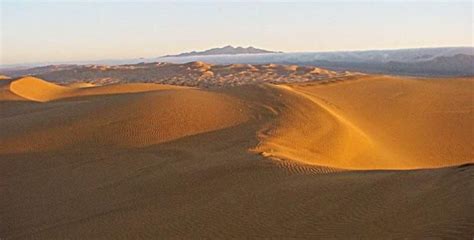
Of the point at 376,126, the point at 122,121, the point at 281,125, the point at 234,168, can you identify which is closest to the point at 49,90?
the point at 122,121

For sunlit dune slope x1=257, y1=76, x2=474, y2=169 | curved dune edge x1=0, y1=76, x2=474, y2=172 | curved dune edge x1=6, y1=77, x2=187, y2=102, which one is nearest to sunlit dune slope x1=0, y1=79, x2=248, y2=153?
curved dune edge x1=0, y1=76, x2=474, y2=172

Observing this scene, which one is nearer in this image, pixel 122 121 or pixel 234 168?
pixel 234 168

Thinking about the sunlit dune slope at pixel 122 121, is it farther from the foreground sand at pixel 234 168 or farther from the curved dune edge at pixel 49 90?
the curved dune edge at pixel 49 90

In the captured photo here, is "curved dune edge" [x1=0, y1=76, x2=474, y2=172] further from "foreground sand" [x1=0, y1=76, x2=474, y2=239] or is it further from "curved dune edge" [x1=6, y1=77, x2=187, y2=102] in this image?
"curved dune edge" [x1=6, y1=77, x2=187, y2=102]

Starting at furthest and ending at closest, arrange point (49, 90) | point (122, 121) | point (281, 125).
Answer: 1. point (49, 90)
2. point (122, 121)
3. point (281, 125)

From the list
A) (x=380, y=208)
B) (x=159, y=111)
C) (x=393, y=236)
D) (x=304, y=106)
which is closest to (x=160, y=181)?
(x=380, y=208)

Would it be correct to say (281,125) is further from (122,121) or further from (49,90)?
(49,90)

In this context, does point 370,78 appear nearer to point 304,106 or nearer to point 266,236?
point 304,106
